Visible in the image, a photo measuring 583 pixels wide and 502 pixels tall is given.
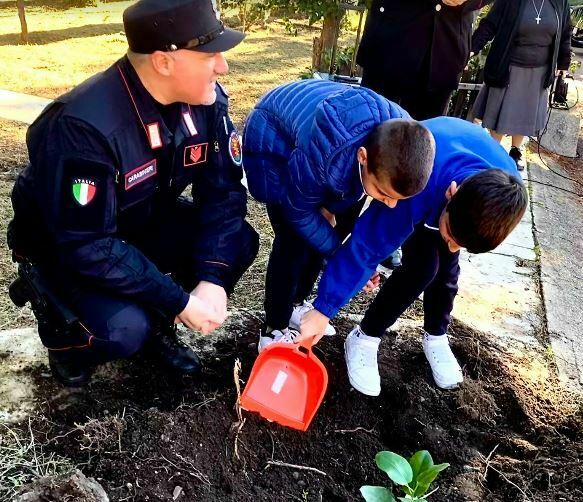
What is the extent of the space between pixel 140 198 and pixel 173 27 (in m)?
0.53

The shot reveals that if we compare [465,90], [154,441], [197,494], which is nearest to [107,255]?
[154,441]

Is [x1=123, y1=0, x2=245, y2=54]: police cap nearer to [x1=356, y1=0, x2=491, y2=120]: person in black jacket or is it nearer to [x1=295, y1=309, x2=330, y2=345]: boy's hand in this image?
[x1=295, y1=309, x2=330, y2=345]: boy's hand

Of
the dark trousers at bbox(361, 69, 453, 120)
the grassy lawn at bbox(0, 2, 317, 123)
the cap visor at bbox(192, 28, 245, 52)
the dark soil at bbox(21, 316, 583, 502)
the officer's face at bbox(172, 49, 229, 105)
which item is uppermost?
the cap visor at bbox(192, 28, 245, 52)

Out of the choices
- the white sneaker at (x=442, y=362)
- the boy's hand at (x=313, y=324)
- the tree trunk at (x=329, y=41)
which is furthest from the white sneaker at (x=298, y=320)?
the tree trunk at (x=329, y=41)

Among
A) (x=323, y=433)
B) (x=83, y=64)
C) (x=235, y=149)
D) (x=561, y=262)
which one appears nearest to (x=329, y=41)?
(x=83, y=64)

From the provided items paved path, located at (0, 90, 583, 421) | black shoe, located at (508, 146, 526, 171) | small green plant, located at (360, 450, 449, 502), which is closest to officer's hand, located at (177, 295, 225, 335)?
paved path, located at (0, 90, 583, 421)

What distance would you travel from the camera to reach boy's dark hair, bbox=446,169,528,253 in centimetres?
173

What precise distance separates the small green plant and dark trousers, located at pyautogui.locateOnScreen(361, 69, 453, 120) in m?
2.19

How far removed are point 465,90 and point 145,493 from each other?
4516 millimetres

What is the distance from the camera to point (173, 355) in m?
2.22

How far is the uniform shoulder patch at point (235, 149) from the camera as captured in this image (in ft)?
6.77

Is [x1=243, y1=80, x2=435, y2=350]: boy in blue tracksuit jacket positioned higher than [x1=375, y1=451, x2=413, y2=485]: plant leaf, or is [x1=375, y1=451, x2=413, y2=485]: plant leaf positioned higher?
[x1=243, y1=80, x2=435, y2=350]: boy in blue tracksuit jacket

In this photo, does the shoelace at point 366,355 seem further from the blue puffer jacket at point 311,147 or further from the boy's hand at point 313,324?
the blue puffer jacket at point 311,147

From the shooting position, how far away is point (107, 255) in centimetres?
179
